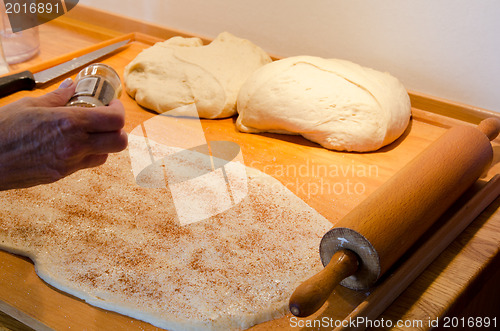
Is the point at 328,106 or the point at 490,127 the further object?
the point at 328,106

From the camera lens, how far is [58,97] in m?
0.80

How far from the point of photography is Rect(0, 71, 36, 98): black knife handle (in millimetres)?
1372

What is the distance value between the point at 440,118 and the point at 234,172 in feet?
2.25

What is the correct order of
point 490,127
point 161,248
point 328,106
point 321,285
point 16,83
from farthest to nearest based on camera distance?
point 16,83 → point 328,106 → point 490,127 → point 161,248 → point 321,285

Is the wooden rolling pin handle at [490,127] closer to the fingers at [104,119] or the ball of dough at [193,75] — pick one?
the ball of dough at [193,75]

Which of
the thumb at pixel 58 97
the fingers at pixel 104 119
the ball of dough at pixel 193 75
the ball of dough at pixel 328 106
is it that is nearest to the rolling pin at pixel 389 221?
the ball of dough at pixel 328 106

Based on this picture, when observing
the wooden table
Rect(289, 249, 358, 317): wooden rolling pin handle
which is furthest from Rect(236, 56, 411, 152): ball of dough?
Rect(289, 249, 358, 317): wooden rolling pin handle

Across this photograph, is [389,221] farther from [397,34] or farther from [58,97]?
[397,34]

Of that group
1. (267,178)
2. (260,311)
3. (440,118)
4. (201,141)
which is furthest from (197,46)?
(260,311)

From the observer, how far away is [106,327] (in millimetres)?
749

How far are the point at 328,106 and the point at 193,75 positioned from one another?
44 cm

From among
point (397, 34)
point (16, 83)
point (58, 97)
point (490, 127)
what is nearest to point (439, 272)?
point (490, 127)

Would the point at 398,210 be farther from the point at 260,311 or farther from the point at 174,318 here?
the point at 174,318

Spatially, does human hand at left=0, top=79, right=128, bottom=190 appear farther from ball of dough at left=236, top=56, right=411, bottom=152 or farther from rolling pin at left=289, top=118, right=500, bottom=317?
ball of dough at left=236, top=56, right=411, bottom=152
